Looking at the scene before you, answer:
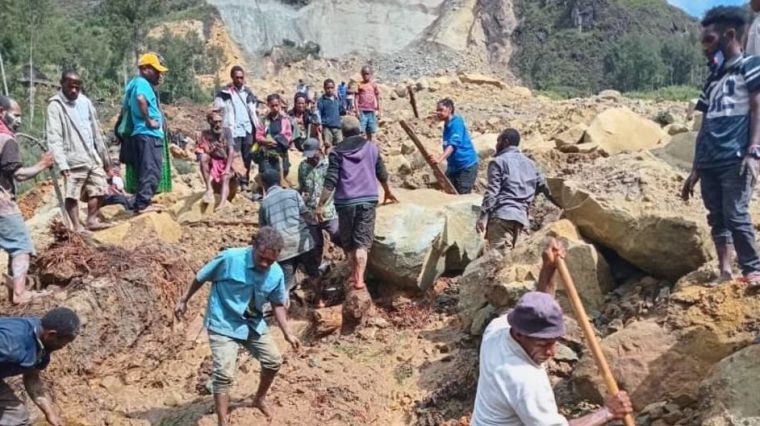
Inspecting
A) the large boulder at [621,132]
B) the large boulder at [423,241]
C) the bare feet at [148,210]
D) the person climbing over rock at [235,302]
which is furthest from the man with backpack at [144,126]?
the large boulder at [621,132]

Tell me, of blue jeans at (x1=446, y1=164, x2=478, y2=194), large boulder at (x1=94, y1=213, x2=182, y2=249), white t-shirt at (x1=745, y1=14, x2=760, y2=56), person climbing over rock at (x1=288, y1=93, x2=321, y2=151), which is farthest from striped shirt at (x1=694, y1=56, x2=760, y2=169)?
person climbing over rock at (x1=288, y1=93, x2=321, y2=151)

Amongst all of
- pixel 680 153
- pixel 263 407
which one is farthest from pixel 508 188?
pixel 263 407

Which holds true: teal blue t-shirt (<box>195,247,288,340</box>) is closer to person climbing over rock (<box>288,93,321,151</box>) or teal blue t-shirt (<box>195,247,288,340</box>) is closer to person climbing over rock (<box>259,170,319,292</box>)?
person climbing over rock (<box>259,170,319,292</box>)

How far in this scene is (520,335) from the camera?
2619mm

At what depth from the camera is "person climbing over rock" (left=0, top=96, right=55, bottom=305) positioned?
517 centimetres

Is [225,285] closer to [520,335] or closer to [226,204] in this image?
[520,335]

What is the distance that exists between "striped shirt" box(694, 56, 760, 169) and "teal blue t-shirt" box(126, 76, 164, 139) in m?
4.66

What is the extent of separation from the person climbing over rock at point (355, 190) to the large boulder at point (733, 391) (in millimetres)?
3130

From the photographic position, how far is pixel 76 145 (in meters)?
6.35

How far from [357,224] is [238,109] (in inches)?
110

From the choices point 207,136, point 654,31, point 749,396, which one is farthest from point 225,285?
point 654,31

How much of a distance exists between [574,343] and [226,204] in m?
4.99

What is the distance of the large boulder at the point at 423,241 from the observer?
6504 millimetres

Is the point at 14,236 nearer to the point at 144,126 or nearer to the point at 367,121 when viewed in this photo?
the point at 144,126
